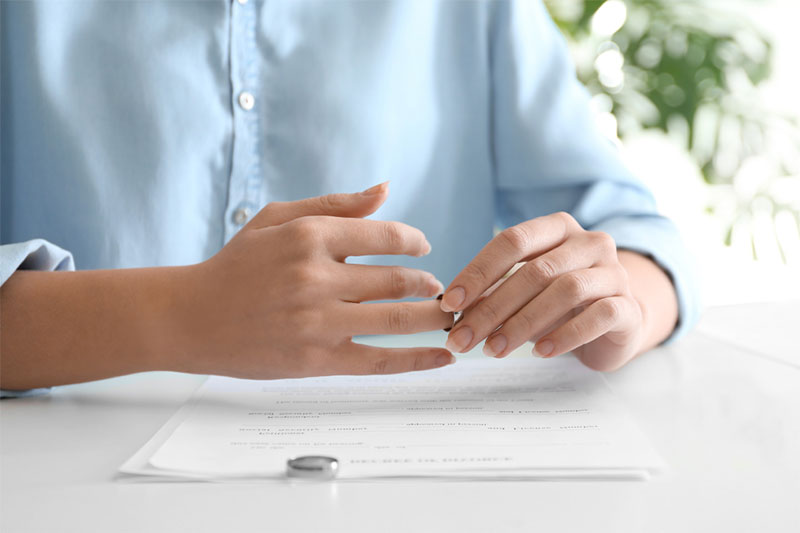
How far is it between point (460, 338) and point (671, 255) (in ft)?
1.05

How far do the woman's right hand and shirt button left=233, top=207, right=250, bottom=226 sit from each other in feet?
0.93

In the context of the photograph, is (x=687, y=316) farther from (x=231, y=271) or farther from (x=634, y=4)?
(x=634, y=4)

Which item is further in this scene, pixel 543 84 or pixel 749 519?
pixel 543 84

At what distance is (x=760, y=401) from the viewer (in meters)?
0.52

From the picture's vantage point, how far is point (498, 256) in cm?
51

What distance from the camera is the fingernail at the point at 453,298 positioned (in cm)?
49

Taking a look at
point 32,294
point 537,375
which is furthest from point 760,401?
point 32,294

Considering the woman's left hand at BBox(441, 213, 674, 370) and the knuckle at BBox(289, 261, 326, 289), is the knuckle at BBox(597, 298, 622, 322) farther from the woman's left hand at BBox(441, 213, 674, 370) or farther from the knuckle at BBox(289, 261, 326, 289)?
the knuckle at BBox(289, 261, 326, 289)

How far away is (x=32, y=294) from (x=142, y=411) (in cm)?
13

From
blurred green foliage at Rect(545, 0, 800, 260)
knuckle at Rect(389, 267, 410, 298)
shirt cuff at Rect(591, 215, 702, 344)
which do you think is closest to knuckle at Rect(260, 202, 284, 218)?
knuckle at Rect(389, 267, 410, 298)

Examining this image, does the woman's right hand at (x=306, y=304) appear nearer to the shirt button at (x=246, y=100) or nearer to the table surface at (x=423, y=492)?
the table surface at (x=423, y=492)

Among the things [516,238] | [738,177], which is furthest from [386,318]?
[738,177]

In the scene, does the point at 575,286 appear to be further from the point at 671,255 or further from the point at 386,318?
the point at 671,255

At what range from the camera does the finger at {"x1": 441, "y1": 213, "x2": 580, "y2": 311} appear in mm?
492
